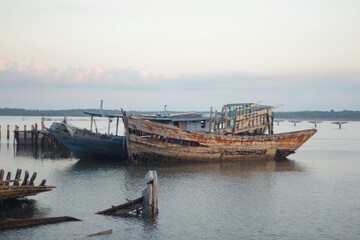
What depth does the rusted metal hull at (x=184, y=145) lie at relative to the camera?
32.9m

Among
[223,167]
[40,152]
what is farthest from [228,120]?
[40,152]

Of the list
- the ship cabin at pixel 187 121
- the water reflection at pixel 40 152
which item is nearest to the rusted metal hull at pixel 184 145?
the ship cabin at pixel 187 121

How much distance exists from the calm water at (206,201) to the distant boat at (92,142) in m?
1.16

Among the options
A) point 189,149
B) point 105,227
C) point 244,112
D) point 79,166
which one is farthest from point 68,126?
point 105,227

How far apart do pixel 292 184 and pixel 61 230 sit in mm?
15154

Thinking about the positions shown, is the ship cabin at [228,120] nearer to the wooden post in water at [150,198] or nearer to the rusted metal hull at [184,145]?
the rusted metal hull at [184,145]

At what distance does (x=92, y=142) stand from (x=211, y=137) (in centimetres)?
844

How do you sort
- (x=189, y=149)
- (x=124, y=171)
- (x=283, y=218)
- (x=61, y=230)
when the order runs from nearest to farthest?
(x=61, y=230) < (x=283, y=218) < (x=124, y=171) < (x=189, y=149)

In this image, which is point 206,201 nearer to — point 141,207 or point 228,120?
point 141,207

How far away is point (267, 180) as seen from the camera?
28.8 m

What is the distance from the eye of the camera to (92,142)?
118ft

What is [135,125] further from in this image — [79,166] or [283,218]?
[283,218]

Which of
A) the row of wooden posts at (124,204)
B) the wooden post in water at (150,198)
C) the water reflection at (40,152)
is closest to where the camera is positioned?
the row of wooden posts at (124,204)

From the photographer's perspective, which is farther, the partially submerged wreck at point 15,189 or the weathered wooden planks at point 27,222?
the partially submerged wreck at point 15,189
